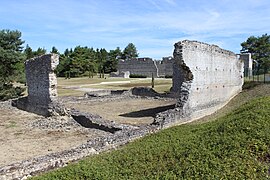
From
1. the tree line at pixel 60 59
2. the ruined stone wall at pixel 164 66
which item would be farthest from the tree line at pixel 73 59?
the ruined stone wall at pixel 164 66

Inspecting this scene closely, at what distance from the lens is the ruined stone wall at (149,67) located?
2295 inches

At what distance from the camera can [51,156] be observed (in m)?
7.95

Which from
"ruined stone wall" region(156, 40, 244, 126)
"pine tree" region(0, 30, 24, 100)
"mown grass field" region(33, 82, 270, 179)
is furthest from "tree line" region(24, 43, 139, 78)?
"mown grass field" region(33, 82, 270, 179)

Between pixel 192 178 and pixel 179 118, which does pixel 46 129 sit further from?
pixel 192 178

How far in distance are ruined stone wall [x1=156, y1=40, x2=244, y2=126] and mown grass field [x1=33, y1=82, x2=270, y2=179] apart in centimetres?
465

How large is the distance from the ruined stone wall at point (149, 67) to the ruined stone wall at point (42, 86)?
39.9 meters

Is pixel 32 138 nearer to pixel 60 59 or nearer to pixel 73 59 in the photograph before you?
pixel 73 59

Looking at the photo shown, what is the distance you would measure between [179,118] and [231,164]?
7.25 m

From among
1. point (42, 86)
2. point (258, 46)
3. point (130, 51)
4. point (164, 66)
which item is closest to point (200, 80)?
point (42, 86)

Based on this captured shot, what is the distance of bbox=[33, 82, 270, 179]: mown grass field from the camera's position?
6.07 m

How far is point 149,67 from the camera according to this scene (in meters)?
59.9

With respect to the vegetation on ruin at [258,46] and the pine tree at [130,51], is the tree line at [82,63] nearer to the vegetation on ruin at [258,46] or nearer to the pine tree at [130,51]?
the pine tree at [130,51]

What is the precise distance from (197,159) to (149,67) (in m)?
53.8

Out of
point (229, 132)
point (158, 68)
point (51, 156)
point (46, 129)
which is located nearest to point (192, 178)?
point (229, 132)
